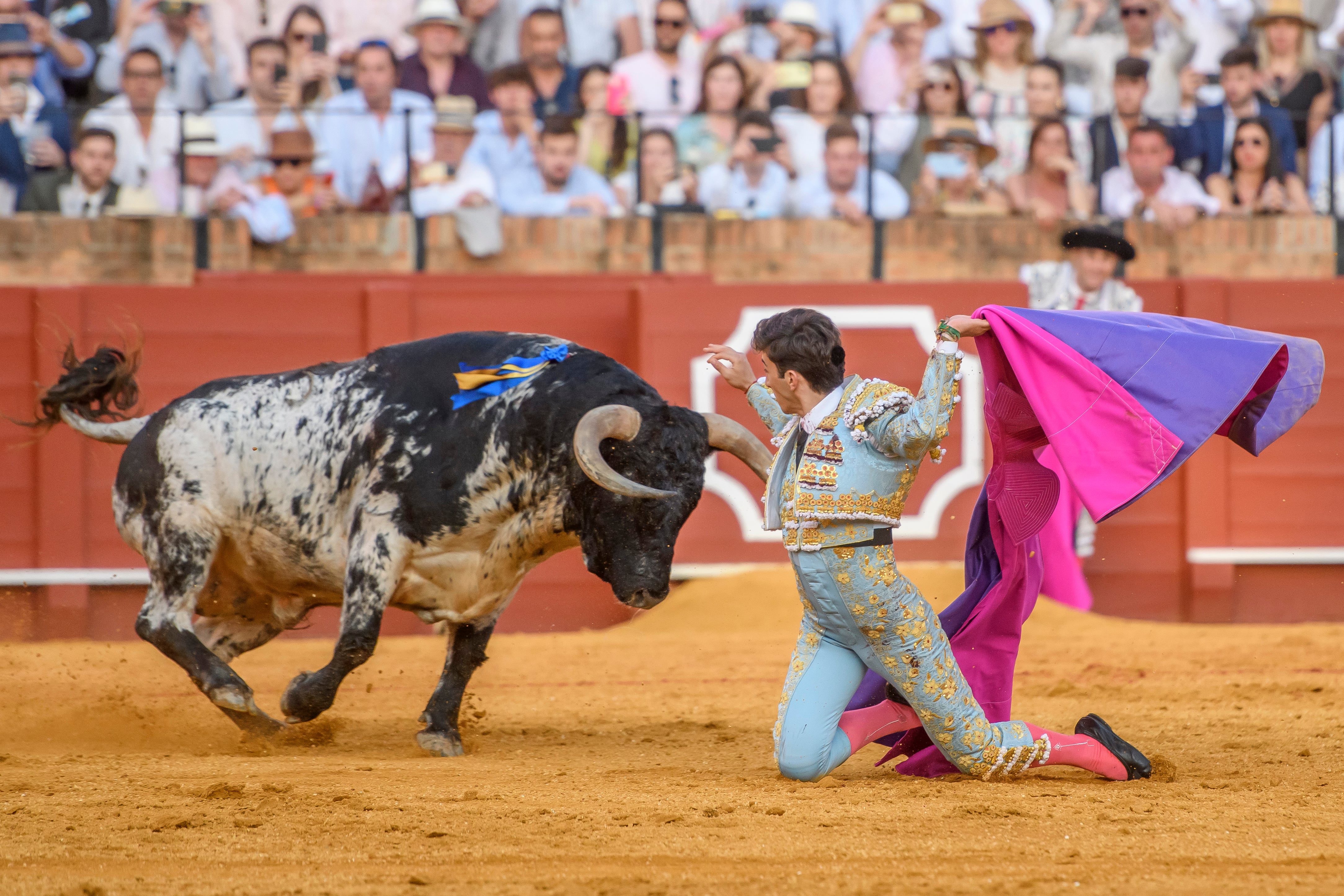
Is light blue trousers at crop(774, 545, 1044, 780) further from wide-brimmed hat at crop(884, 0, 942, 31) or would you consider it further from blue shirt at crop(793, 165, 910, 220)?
wide-brimmed hat at crop(884, 0, 942, 31)

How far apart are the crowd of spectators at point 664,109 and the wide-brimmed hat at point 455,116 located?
0.05 ft

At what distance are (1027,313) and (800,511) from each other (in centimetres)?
76

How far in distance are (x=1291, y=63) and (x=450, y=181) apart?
5.23 m

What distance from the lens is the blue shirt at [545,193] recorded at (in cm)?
871

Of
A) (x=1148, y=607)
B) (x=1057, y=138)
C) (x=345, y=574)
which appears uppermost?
(x=1057, y=138)

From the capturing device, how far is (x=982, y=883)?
2.80 meters

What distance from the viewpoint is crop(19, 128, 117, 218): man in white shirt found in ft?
27.6

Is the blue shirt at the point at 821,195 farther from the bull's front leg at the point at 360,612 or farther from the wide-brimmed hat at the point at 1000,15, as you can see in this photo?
the bull's front leg at the point at 360,612

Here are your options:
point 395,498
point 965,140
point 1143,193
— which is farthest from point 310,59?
point 395,498

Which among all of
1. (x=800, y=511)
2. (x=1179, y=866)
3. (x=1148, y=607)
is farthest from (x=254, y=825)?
(x=1148, y=607)

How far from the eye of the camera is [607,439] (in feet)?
14.1

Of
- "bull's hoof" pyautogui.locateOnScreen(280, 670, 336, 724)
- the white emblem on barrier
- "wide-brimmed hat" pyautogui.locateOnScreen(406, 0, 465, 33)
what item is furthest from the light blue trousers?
"wide-brimmed hat" pyautogui.locateOnScreen(406, 0, 465, 33)

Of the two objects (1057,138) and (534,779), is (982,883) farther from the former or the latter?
(1057,138)

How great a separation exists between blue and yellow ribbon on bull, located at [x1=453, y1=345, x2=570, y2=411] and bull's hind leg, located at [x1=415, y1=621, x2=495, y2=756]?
0.70 m
